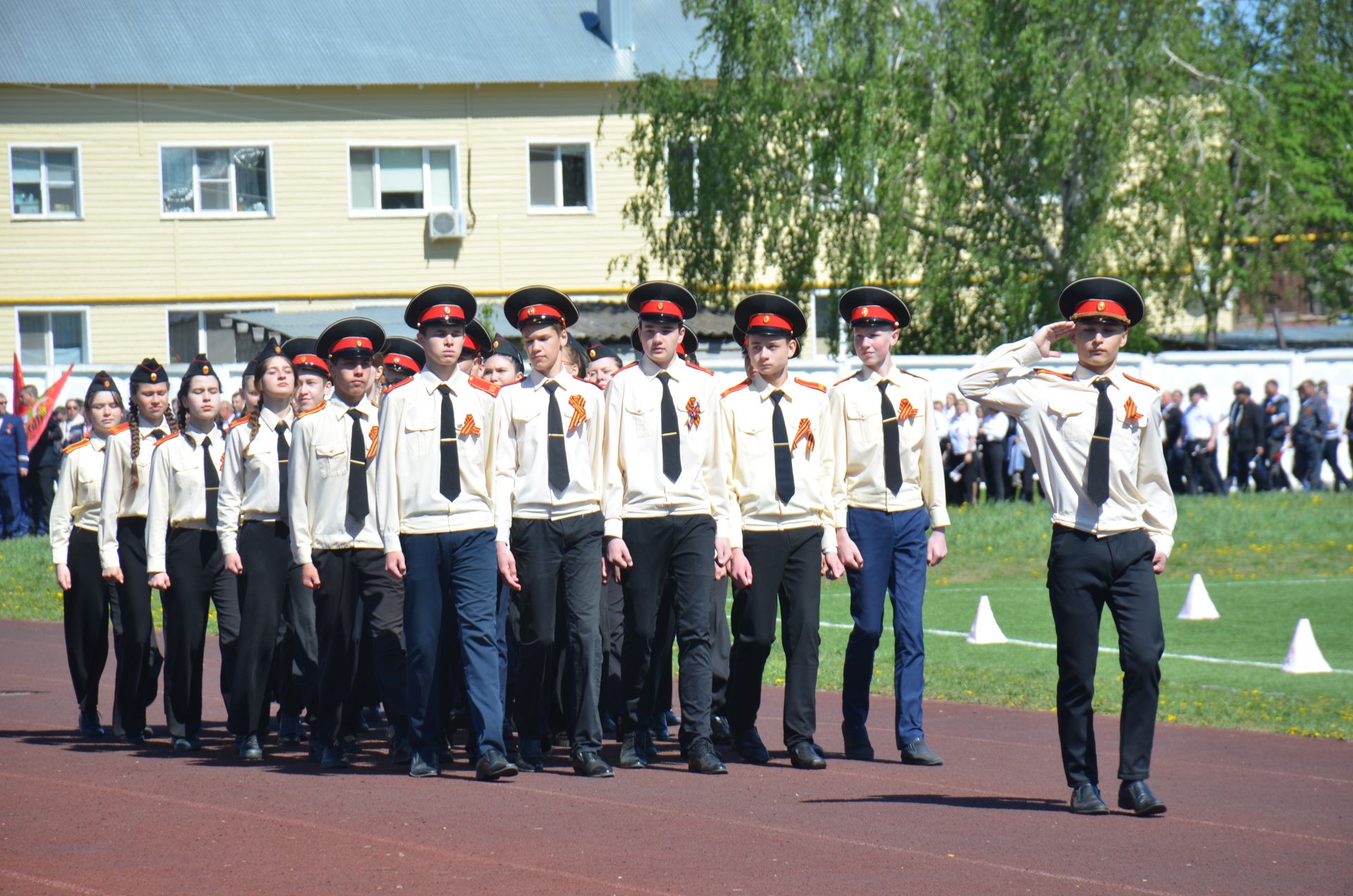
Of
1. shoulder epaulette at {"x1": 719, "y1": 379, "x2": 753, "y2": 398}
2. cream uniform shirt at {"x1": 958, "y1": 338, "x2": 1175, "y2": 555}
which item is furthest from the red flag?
cream uniform shirt at {"x1": 958, "y1": 338, "x2": 1175, "y2": 555}

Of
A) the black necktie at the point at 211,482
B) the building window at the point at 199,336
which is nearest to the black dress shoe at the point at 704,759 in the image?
the black necktie at the point at 211,482

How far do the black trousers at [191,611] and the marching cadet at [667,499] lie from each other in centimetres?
249

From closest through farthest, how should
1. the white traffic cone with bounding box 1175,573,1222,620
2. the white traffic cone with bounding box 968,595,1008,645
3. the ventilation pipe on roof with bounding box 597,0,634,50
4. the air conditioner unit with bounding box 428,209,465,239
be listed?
the white traffic cone with bounding box 968,595,1008,645, the white traffic cone with bounding box 1175,573,1222,620, the air conditioner unit with bounding box 428,209,465,239, the ventilation pipe on roof with bounding box 597,0,634,50

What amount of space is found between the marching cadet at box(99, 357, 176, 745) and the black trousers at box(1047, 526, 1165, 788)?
5.40 metres

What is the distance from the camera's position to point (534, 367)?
938cm

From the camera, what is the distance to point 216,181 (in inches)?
1574

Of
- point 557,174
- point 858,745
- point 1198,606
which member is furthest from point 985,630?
point 557,174

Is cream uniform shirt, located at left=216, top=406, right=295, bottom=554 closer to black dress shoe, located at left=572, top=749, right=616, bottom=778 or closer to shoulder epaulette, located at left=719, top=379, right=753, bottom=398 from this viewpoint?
black dress shoe, located at left=572, top=749, right=616, bottom=778

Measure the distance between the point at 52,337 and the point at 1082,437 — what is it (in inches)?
1389

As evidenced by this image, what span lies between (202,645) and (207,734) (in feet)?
2.51

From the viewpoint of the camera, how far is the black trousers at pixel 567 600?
9141 millimetres

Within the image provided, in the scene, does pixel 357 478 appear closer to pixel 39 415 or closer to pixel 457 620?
pixel 457 620

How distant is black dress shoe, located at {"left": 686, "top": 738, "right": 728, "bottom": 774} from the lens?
920 centimetres

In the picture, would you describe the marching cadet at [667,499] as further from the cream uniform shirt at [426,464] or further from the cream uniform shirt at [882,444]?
the cream uniform shirt at [882,444]
